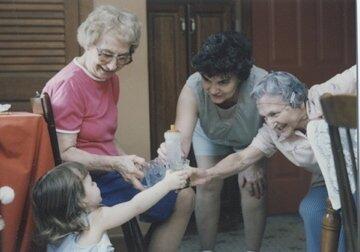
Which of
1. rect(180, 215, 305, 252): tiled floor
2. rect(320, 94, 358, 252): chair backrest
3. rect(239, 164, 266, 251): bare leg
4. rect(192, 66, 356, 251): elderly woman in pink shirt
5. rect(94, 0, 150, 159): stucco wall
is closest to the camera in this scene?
rect(320, 94, 358, 252): chair backrest

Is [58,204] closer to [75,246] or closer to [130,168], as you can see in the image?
[75,246]

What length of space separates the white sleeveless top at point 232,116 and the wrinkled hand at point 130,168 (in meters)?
0.43

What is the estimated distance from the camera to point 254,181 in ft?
7.07

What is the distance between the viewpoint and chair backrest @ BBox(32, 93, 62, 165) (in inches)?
66.5

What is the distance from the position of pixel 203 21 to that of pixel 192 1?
11cm

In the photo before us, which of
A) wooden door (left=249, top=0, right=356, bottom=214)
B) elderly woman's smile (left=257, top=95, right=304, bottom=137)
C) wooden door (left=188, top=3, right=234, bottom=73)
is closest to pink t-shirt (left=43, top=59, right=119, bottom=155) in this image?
elderly woman's smile (left=257, top=95, right=304, bottom=137)

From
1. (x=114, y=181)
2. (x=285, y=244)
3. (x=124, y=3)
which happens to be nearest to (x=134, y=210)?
(x=114, y=181)

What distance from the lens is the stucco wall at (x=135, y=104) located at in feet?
7.75

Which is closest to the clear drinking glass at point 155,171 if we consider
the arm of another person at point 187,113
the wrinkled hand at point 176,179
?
the wrinkled hand at point 176,179

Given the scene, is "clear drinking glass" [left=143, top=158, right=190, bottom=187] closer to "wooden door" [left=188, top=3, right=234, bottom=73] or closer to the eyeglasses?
the eyeglasses

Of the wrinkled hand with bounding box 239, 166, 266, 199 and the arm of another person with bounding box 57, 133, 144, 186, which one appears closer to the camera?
the arm of another person with bounding box 57, 133, 144, 186

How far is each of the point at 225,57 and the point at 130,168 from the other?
483 millimetres

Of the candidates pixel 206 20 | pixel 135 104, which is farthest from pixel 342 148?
pixel 206 20

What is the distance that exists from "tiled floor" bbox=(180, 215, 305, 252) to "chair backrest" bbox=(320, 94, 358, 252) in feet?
3.87
